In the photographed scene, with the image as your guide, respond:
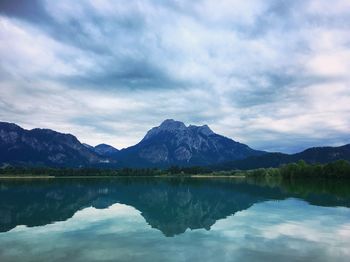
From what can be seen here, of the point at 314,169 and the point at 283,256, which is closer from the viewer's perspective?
the point at 283,256

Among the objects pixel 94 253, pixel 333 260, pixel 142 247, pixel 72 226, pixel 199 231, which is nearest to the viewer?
pixel 333 260

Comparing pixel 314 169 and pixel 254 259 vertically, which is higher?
pixel 314 169

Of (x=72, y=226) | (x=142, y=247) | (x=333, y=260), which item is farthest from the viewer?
(x=72, y=226)

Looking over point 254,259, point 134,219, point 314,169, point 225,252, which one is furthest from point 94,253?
point 314,169

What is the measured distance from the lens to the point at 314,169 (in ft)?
643

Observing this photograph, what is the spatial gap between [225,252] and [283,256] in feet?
15.1

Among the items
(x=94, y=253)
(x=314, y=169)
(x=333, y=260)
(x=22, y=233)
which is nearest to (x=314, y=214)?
(x=333, y=260)

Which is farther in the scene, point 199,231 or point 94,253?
point 199,231

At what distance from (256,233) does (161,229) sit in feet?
36.7

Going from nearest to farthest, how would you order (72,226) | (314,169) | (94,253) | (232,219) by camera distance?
(94,253) < (72,226) < (232,219) < (314,169)

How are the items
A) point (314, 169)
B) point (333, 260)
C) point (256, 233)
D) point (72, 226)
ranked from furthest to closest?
point (314, 169), point (72, 226), point (256, 233), point (333, 260)

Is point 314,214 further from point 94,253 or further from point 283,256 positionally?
point 94,253

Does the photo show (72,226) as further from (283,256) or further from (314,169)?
(314,169)

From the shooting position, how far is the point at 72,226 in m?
44.0
